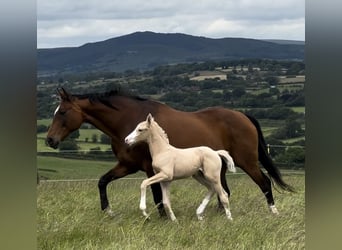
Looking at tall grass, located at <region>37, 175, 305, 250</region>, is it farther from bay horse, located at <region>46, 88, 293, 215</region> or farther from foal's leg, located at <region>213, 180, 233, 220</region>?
bay horse, located at <region>46, 88, 293, 215</region>

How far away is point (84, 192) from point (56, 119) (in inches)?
45.3

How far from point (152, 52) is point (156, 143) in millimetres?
3935

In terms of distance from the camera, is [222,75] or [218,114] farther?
[222,75]

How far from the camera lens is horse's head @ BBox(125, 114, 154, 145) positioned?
194 inches

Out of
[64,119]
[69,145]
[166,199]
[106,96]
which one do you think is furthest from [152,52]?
[166,199]

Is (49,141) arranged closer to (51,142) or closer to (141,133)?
(51,142)

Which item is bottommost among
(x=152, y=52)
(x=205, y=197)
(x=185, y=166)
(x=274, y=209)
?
(x=274, y=209)

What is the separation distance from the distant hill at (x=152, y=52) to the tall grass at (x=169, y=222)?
5.17ft

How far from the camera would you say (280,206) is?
5871mm

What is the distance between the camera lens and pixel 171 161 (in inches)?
198

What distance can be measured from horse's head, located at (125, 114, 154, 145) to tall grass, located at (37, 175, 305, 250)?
2.03 ft

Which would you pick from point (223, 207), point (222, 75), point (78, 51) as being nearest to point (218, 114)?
point (223, 207)

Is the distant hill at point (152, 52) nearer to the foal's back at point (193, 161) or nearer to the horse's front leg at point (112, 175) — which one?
the horse's front leg at point (112, 175)

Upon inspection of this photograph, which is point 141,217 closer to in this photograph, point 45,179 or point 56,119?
point 56,119
